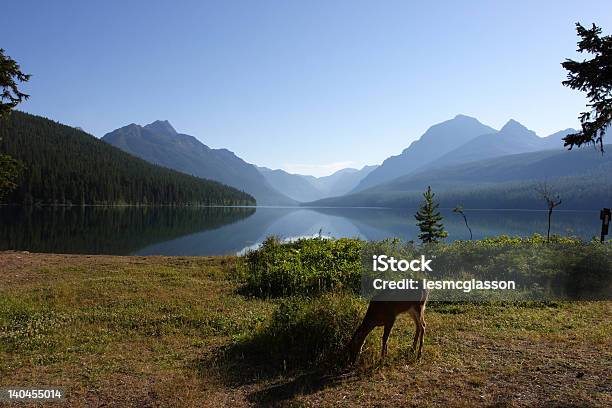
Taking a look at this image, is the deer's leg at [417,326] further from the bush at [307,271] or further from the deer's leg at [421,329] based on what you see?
the bush at [307,271]

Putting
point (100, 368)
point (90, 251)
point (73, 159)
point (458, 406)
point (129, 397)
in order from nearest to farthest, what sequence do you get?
1. point (458, 406)
2. point (129, 397)
3. point (100, 368)
4. point (90, 251)
5. point (73, 159)

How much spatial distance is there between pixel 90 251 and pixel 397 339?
41.1m

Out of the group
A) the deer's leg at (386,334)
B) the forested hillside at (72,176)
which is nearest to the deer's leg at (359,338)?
the deer's leg at (386,334)

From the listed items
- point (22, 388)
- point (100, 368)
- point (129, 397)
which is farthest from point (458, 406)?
point (22, 388)

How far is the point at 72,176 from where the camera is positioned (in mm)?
146000

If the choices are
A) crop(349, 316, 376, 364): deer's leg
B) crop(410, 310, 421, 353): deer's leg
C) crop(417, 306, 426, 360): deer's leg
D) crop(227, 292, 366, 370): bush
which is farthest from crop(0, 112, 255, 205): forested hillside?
crop(417, 306, 426, 360): deer's leg

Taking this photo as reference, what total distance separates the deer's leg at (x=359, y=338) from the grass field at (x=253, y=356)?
27cm

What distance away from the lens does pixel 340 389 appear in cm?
760

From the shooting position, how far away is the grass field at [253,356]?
7.35 metres

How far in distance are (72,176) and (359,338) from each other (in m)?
162

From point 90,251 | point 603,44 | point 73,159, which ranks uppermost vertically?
point 73,159

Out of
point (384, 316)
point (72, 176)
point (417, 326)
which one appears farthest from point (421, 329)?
point (72, 176)

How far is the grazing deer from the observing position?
8352 mm

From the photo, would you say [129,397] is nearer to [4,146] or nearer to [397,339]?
[397,339]
